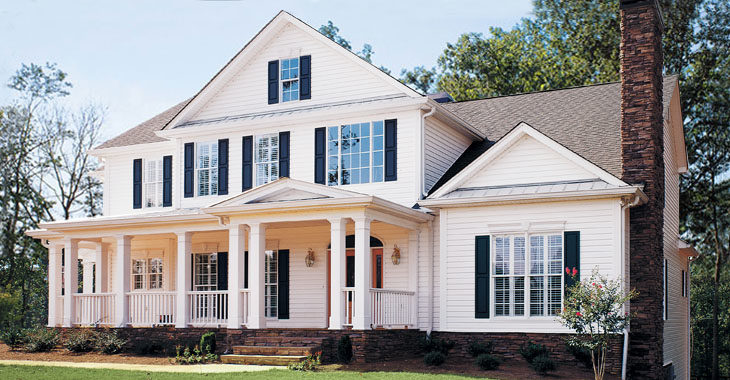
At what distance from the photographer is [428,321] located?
19.5m

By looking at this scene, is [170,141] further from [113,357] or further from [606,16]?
[606,16]

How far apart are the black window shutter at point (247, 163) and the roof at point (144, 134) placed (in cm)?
367

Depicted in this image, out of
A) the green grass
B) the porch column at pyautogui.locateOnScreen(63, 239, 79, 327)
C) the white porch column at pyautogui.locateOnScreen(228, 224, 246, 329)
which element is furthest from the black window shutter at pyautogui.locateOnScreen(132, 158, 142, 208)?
the green grass

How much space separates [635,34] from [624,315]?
6.71 metres

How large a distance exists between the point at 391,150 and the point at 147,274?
925 cm

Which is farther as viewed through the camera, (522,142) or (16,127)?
(16,127)

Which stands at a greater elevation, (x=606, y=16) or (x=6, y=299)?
(x=606, y=16)

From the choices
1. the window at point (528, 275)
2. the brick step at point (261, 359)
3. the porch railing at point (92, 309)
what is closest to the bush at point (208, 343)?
the brick step at point (261, 359)

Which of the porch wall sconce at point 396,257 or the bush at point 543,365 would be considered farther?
the porch wall sconce at point 396,257

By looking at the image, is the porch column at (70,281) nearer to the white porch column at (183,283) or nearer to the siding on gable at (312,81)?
the white porch column at (183,283)

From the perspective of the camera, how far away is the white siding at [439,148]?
20.5m

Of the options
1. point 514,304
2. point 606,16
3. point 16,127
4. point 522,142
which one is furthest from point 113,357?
point 606,16

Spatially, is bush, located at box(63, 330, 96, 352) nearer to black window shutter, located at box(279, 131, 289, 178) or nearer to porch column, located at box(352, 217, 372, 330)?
black window shutter, located at box(279, 131, 289, 178)

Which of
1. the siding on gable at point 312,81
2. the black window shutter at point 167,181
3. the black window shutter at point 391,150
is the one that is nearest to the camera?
the black window shutter at point 391,150
